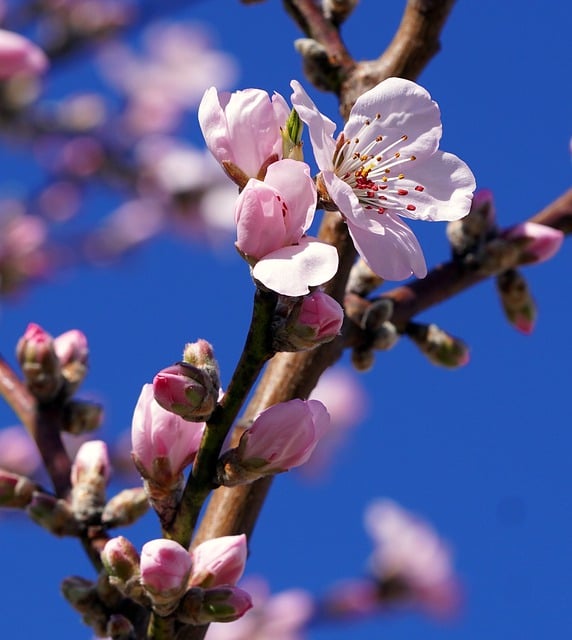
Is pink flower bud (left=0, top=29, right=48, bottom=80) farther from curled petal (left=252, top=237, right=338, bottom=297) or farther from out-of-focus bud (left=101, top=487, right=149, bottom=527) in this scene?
curled petal (left=252, top=237, right=338, bottom=297)

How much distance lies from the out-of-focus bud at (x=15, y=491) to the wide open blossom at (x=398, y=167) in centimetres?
61

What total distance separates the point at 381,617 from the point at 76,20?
281cm

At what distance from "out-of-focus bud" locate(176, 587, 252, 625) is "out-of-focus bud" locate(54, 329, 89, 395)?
52 cm

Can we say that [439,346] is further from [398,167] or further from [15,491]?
[15,491]

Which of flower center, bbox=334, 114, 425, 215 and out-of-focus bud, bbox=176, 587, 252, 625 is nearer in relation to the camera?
out-of-focus bud, bbox=176, 587, 252, 625

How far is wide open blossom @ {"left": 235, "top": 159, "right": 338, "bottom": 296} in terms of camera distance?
1064mm

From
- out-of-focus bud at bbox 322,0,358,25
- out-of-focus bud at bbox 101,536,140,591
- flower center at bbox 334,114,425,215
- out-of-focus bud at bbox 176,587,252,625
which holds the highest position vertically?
out-of-focus bud at bbox 322,0,358,25

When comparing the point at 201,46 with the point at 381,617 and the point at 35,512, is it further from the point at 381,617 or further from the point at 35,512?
the point at 35,512

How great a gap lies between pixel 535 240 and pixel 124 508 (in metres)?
0.81

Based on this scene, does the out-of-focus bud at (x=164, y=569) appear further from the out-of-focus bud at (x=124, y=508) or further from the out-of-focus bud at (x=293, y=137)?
the out-of-focus bud at (x=293, y=137)

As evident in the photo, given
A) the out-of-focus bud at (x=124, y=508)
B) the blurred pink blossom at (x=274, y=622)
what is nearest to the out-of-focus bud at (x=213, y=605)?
the out-of-focus bud at (x=124, y=508)

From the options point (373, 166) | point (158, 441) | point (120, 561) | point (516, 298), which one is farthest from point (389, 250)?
point (516, 298)

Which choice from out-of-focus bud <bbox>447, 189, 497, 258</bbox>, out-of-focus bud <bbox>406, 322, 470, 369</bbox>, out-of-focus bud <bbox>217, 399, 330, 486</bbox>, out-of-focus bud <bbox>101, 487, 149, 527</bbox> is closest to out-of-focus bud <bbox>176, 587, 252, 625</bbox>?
out-of-focus bud <bbox>217, 399, 330, 486</bbox>

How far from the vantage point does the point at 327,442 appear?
18.7 feet
